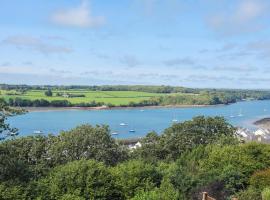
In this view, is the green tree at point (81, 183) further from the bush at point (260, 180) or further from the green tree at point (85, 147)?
the green tree at point (85, 147)

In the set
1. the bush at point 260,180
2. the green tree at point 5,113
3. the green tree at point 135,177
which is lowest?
the bush at point 260,180

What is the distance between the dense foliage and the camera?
19953 mm

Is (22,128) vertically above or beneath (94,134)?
beneath

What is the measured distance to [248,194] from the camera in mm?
21266

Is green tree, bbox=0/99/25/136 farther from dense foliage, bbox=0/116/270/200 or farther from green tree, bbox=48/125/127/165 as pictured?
green tree, bbox=48/125/127/165

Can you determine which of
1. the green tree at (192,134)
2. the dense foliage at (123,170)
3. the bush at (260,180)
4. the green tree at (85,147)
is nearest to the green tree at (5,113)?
the dense foliage at (123,170)

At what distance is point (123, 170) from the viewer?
22.0m

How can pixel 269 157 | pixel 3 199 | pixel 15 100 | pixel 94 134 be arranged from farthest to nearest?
pixel 15 100
pixel 94 134
pixel 269 157
pixel 3 199

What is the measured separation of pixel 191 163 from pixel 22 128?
Result: 203ft

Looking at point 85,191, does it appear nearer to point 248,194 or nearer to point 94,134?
point 248,194

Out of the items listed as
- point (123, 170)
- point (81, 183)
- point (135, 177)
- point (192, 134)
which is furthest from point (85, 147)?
Answer: point (192, 134)

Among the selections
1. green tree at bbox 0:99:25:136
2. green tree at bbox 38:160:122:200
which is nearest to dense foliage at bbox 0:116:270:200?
green tree at bbox 38:160:122:200

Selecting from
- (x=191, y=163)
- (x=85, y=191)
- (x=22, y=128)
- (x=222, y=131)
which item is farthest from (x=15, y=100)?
(x=85, y=191)

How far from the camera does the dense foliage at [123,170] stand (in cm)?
1995
